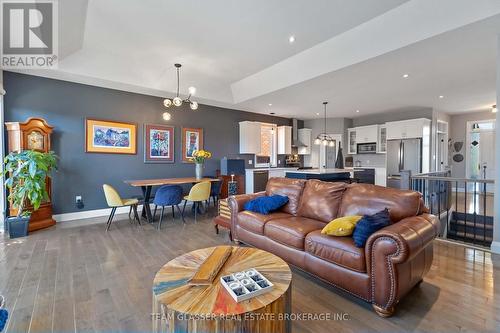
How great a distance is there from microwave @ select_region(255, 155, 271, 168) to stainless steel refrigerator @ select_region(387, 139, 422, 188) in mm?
3736

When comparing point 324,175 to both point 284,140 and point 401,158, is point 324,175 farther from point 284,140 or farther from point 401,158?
point 401,158

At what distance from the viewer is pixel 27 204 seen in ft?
12.8

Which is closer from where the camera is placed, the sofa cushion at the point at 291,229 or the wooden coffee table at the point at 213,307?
the wooden coffee table at the point at 213,307

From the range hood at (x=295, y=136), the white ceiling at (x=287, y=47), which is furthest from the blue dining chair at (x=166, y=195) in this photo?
the range hood at (x=295, y=136)

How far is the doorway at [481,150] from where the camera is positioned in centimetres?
720

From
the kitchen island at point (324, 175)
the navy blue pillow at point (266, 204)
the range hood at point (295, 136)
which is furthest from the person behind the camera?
the range hood at point (295, 136)

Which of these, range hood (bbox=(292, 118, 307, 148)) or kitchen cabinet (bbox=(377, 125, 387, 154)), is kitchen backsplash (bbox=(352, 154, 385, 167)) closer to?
kitchen cabinet (bbox=(377, 125, 387, 154))

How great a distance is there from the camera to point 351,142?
8375mm

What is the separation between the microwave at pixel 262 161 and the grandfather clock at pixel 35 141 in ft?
17.3

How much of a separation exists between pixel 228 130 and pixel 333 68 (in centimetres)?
373

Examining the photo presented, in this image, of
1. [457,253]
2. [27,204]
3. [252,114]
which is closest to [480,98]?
[457,253]

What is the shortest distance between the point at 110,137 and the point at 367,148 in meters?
7.49

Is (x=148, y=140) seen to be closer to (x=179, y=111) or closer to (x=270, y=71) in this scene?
(x=179, y=111)

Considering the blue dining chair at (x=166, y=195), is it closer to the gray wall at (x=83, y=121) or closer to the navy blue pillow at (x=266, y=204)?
the gray wall at (x=83, y=121)
